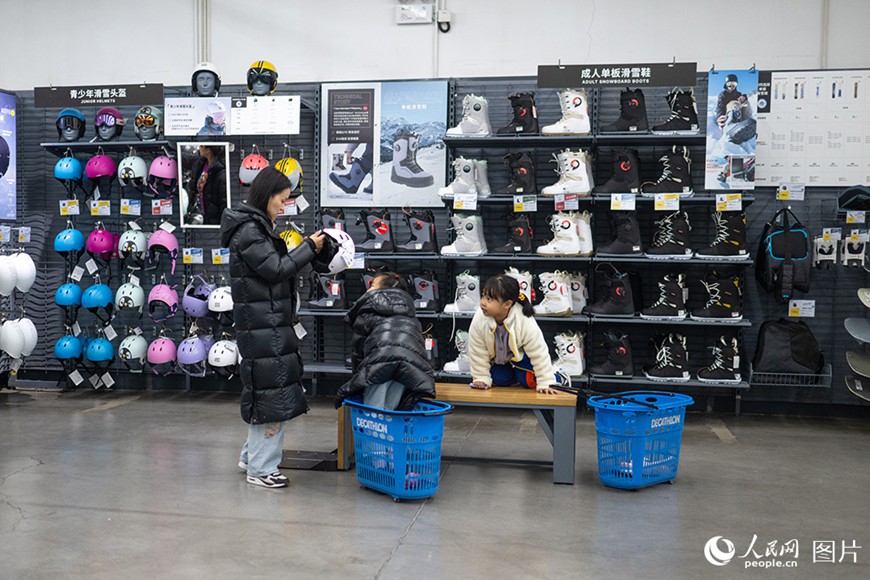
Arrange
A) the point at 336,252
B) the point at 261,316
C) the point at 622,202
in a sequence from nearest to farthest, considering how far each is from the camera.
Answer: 1. the point at 261,316
2. the point at 336,252
3. the point at 622,202

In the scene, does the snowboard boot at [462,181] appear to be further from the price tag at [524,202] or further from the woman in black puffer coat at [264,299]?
the woman in black puffer coat at [264,299]

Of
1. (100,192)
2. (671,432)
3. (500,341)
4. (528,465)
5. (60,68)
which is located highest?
(60,68)

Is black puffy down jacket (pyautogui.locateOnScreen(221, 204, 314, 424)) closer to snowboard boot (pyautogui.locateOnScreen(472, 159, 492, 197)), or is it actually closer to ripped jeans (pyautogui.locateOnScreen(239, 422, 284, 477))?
ripped jeans (pyautogui.locateOnScreen(239, 422, 284, 477))

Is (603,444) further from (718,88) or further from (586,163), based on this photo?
(718,88)

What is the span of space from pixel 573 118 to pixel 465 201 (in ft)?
3.73

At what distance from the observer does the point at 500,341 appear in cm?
482

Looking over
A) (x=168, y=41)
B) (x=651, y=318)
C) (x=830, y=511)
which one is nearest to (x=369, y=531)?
(x=830, y=511)

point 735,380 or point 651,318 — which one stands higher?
point 651,318

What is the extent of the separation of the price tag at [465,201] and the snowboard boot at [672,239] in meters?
1.50

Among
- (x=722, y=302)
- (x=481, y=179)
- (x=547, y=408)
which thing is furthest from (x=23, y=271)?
(x=722, y=302)

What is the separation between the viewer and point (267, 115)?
7156 mm

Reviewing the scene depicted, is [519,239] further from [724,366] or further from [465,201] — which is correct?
[724,366]

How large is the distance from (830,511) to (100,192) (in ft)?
22.7

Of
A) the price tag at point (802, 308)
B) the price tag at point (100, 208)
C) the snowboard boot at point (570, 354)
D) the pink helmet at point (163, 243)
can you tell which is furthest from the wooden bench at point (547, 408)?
the price tag at point (100, 208)
